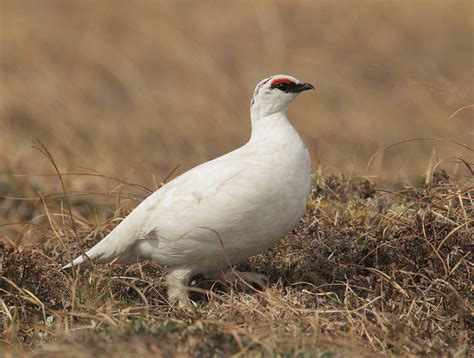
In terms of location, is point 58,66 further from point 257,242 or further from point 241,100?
point 257,242

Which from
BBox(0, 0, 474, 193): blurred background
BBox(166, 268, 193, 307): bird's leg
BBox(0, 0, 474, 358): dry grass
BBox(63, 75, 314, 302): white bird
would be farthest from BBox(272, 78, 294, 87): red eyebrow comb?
BBox(0, 0, 474, 193): blurred background

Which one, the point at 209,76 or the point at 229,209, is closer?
the point at 229,209

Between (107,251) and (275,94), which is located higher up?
(275,94)

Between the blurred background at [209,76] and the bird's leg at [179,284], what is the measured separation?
4.09 metres

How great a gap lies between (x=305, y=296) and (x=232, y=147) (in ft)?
21.0

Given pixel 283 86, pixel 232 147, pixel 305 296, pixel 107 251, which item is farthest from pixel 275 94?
pixel 232 147

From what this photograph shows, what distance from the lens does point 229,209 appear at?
13.7ft

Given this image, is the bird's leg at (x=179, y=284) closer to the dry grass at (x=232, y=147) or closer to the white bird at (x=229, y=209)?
the white bird at (x=229, y=209)

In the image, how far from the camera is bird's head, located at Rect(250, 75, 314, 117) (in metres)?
4.67

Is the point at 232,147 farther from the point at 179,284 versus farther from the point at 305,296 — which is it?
the point at 305,296

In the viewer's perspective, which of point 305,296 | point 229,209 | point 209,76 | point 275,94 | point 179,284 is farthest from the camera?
point 209,76

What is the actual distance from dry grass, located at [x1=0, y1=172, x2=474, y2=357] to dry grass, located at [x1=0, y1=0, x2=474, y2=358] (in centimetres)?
1

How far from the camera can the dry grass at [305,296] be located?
3506mm

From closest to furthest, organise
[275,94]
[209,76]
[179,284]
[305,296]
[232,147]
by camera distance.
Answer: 1. [305,296]
2. [179,284]
3. [275,94]
4. [232,147]
5. [209,76]
